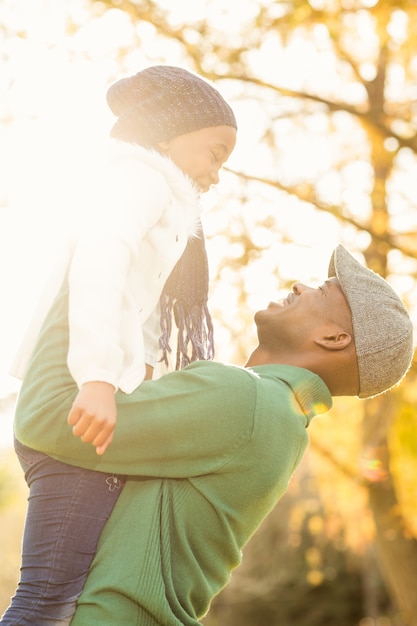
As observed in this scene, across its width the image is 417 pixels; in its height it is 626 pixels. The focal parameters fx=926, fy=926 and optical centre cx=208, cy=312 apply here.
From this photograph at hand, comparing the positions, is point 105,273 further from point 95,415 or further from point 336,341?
point 336,341

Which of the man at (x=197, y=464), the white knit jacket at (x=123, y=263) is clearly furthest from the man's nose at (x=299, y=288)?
the white knit jacket at (x=123, y=263)

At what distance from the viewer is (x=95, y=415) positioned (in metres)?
2.02

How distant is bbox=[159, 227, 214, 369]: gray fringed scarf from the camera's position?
8.36ft

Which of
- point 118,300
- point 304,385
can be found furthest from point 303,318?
point 118,300

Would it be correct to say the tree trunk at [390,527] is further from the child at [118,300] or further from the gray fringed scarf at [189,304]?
the child at [118,300]

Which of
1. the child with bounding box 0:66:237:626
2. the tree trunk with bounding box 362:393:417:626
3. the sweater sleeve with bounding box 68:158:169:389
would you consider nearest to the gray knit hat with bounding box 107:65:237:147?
the child with bounding box 0:66:237:626

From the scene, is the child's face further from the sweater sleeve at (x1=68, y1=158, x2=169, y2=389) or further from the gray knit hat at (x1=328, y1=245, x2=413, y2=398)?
the gray knit hat at (x1=328, y1=245, x2=413, y2=398)

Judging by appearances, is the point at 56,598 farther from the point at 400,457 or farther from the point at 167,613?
the point at 400,457

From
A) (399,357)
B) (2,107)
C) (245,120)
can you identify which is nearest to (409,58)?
(245,120)

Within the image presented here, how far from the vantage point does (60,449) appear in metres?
2.16

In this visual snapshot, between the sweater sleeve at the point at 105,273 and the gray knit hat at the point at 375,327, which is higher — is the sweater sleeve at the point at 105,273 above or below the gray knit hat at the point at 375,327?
above

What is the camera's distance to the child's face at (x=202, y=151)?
257 centimetres

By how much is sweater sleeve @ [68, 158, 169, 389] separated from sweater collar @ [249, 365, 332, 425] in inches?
18.9

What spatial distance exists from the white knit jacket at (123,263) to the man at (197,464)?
0.41 ft
